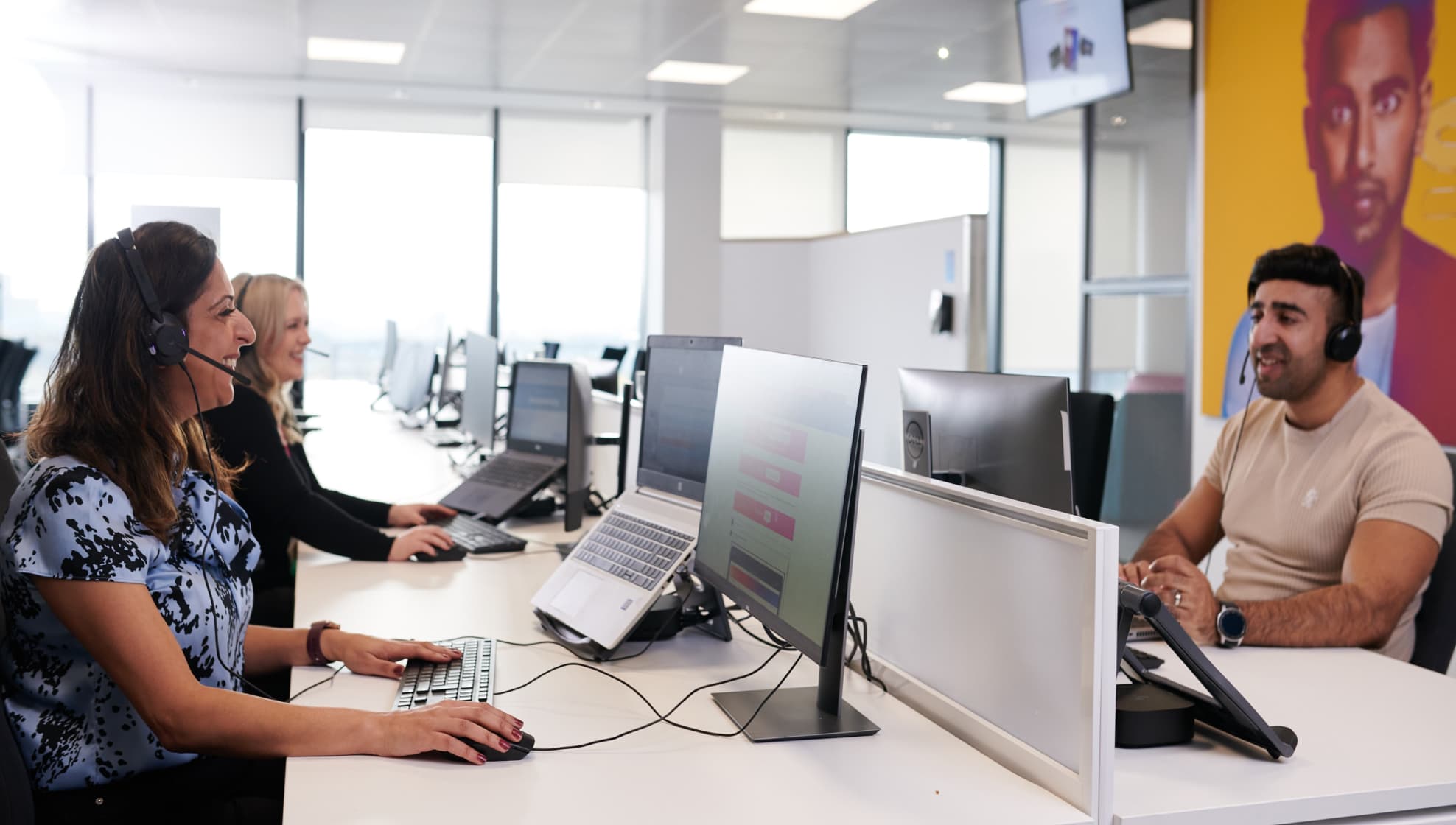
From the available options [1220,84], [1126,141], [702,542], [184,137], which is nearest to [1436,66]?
[1220,84]

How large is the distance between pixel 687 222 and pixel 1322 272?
6.68m

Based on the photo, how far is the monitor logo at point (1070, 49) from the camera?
15.2ft

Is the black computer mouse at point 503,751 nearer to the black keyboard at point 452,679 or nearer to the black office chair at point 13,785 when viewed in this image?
the black keyboard at point 452,679

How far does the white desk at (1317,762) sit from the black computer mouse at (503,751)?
2.08 feet

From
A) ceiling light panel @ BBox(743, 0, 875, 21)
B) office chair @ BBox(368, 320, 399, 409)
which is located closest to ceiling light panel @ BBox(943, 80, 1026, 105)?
ceiling light panel @ BBox(743, 0, 875, 21)

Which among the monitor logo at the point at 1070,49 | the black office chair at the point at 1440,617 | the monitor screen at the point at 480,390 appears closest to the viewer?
the black office chair at the point at 1440,617

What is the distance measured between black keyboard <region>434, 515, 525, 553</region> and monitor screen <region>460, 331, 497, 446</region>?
1.03 m

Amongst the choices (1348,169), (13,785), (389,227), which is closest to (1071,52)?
(1348,169)

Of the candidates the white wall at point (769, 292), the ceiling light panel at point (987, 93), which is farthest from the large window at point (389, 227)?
the ceiling light panel at point (987, 93)

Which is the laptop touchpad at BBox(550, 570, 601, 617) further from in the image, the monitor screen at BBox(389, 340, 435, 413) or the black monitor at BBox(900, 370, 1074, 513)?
the monitor screen at BBox(389, 340, 435, 413)

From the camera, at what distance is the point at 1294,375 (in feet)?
6.88

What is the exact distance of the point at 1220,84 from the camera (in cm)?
397

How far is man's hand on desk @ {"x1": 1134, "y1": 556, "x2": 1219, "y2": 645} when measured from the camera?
171cm

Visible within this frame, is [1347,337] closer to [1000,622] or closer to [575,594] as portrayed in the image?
[1000,622]
